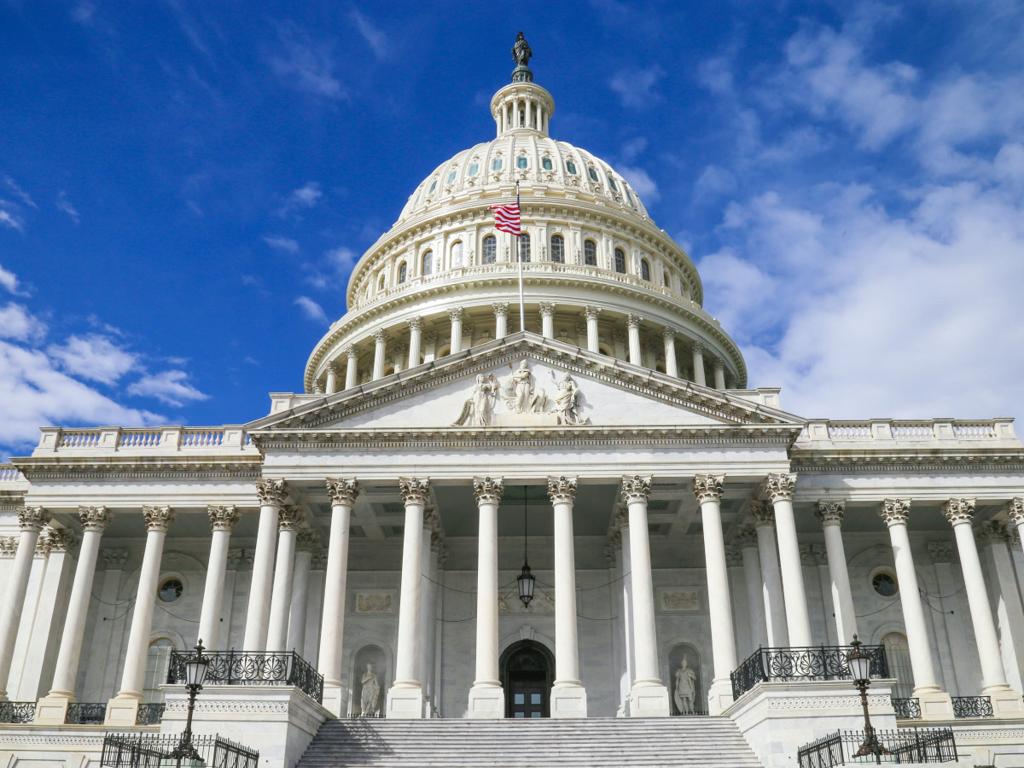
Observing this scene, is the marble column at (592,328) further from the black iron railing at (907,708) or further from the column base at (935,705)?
the column base at (935,705)

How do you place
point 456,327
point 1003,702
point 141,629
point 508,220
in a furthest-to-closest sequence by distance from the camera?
point 456,327 → point 508,220 → point 141,629 → point 1003,702

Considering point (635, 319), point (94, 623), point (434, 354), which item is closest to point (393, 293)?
point (434, 354)

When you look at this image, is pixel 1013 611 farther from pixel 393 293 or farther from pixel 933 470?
pixel 393 293

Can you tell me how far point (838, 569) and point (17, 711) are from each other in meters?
29.9

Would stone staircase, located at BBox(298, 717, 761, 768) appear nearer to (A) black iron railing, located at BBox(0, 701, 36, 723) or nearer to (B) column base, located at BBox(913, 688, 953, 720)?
(B) column base, located at BBox(913, 688, 953, 720)

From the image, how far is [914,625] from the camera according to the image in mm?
34750

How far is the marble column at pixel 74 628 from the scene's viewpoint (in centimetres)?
3447

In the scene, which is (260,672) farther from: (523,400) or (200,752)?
(523,400)

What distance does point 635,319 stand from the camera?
56.9 meters

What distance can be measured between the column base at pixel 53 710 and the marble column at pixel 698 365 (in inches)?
1466

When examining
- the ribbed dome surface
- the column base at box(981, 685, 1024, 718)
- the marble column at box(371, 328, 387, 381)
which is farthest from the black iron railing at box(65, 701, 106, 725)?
the ribbed dome surface

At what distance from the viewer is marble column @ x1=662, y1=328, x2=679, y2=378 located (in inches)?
2208

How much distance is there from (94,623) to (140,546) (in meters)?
3.64

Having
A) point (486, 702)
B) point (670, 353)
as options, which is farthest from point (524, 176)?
point (486, 702)
